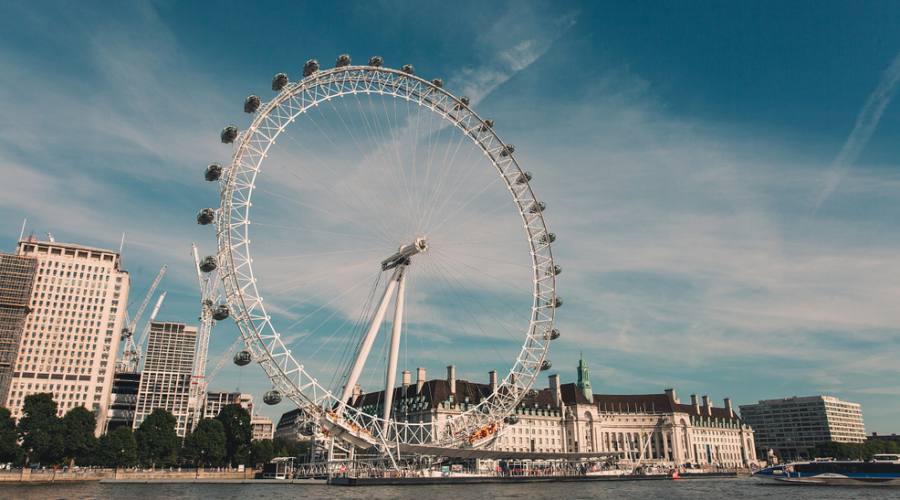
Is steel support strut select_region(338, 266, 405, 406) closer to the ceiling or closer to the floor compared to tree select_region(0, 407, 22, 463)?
closer to the ceiling

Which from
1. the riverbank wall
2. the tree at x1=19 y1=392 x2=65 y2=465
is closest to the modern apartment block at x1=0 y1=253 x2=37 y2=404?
the riverbank wall

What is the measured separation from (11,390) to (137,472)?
237 feet

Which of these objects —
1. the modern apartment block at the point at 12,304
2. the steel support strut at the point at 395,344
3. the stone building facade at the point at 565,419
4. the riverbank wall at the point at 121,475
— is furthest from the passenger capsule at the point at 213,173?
the modern apartment block at the point at 12,304

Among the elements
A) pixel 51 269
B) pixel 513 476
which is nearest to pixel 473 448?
pixel 513 476

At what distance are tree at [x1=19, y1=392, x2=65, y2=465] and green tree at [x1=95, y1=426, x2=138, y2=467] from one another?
20.4ft

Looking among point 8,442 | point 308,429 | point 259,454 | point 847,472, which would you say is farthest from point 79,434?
point 847,472

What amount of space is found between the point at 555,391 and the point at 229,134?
140m

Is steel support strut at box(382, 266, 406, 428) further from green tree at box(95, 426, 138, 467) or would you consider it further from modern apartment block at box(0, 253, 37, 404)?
modern apartment block at box(0, 253, 37, 404)

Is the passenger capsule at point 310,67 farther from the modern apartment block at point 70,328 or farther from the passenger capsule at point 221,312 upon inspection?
the modern apartment block at point 70,328

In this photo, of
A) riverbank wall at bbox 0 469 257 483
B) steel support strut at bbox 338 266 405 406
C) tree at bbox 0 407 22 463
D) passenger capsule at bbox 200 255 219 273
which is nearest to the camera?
passenger capsule at bbox 200 255 219 273

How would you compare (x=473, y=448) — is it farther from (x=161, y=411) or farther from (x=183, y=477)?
(x=161, y=411)

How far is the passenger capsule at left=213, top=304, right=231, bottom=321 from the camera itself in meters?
62.6

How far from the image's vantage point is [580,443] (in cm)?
17650

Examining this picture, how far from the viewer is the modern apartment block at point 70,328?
15775 centimetres
